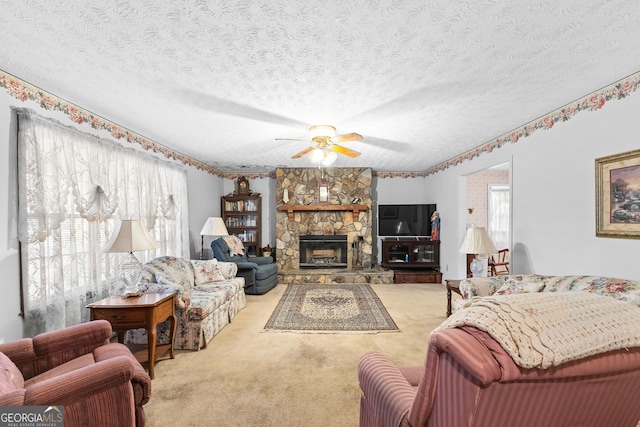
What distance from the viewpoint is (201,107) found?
279cm

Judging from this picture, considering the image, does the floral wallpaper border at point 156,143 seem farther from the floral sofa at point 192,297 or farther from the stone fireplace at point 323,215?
the stone fireplace at point 323,215

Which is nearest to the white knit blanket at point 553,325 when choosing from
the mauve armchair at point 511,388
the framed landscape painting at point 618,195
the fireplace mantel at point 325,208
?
the mauve armchair at point 511,388

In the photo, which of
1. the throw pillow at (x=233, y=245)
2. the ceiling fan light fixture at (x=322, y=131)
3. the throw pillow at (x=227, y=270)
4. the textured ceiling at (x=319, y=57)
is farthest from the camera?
the throw pillow at (x=233, y=245)

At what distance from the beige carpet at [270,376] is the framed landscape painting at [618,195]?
1.92m

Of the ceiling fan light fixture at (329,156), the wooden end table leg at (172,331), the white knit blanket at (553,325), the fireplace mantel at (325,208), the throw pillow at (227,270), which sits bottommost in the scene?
the wooden end table leg at (172,331)

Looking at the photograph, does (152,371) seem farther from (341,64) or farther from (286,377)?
(341,64)

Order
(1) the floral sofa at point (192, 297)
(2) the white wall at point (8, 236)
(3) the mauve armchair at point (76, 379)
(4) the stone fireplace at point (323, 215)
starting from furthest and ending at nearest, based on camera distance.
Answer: (4) the stone fireplace at point (323, 215)
(1) the floral sofa at point (192, 297)
(2) the white wall at point (8, 236)
(3) the mauve armchair at point (76, 379)

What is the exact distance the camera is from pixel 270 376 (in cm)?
245

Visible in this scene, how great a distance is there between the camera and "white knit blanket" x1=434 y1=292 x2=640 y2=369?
0.79 m

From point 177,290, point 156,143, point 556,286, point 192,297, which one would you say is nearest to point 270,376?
point 177,290

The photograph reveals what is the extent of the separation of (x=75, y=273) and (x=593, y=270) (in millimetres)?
4583

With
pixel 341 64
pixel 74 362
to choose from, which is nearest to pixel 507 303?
pixel 341 64

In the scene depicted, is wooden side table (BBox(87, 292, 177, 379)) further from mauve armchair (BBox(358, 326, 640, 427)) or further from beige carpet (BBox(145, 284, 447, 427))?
mauve armchair (BBox(358, 326, 640, 427))

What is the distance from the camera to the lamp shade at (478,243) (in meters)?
3.48
